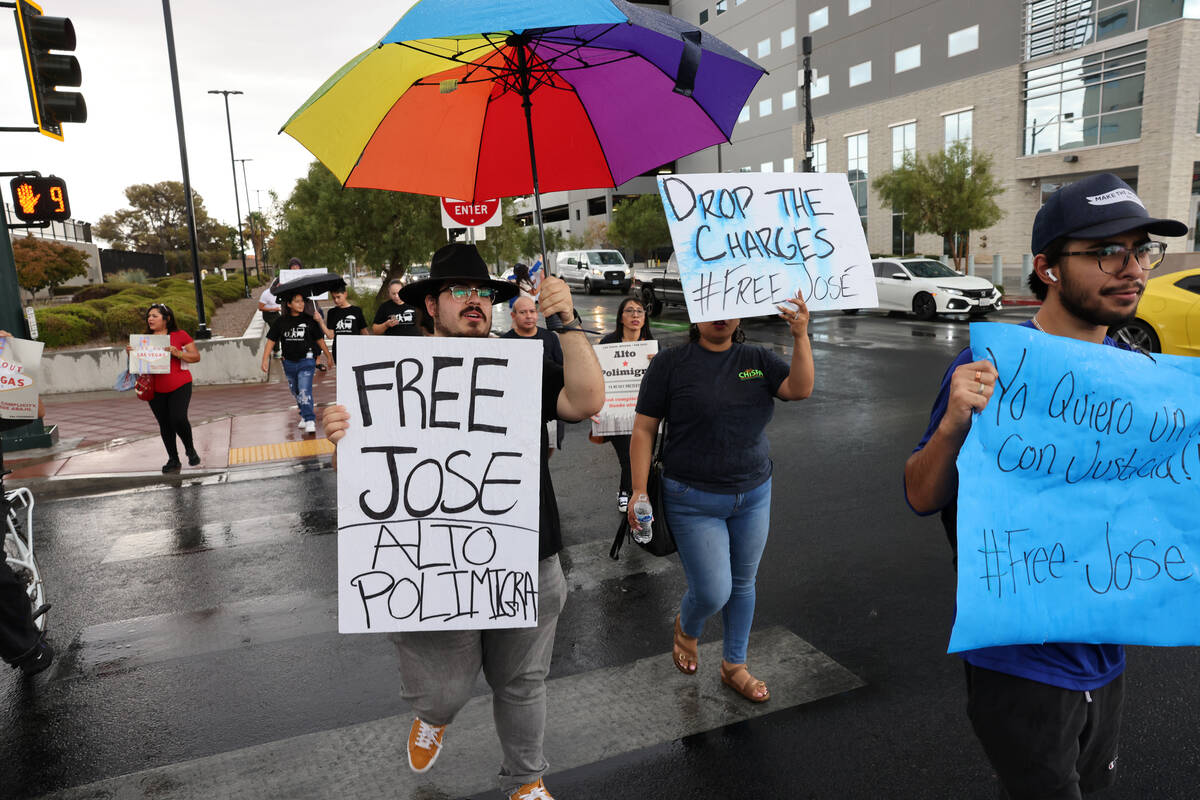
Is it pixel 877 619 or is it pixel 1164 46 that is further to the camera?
pixel 1164 46

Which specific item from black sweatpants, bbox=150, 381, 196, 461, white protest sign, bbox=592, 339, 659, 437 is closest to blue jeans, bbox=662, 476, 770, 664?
white protest sign, bbox=592, 339, 659, 437

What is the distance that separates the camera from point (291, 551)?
606 centimetres

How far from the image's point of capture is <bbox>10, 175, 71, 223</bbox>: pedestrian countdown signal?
29.7 ft

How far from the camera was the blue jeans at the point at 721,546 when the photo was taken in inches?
135

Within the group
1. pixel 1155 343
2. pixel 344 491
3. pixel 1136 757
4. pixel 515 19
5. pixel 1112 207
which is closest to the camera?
pixel 1112 207

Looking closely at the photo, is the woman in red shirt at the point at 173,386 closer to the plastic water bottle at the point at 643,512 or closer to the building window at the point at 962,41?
the plastic water bottle at the point at 643,512

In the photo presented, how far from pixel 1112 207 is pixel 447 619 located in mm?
2265

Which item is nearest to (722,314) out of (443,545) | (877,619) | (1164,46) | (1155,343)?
(443,545)

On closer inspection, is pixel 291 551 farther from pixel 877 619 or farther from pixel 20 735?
pixel 877 619

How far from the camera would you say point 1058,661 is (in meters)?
1.98

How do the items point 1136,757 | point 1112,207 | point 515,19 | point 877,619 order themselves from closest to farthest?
point 1112,207 → point 515,19 → point 1136,757 → point 877,619

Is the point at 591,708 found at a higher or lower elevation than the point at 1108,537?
lower

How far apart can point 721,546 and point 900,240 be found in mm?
43710

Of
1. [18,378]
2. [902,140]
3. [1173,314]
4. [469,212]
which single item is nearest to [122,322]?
[469,212]
